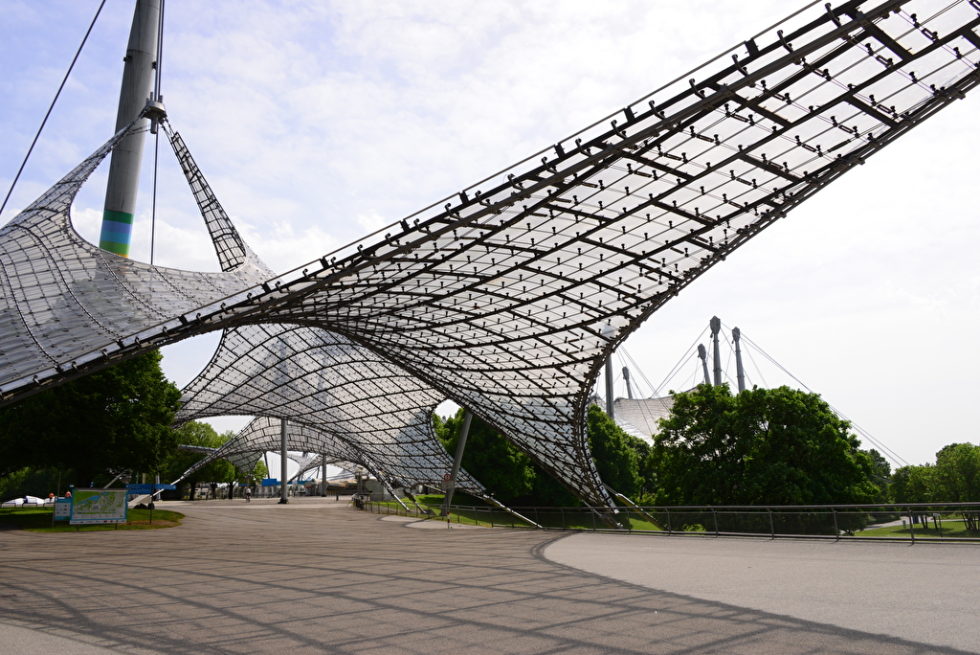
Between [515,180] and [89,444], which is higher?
[515,180]

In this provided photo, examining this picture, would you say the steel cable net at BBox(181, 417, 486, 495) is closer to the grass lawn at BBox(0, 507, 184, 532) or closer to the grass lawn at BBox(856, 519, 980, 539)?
the grass lawn at BBox(0, 507, 184, 532)

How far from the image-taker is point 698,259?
27.3 metres

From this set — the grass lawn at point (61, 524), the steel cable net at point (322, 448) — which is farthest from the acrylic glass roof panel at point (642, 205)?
the steel cable net at point (322, 448)

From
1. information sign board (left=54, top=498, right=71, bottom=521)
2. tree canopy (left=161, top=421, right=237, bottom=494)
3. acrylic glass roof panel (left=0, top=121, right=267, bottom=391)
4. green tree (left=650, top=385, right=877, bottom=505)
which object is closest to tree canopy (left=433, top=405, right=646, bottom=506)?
green tree (left=650, top=385, right=877, bottom=505)

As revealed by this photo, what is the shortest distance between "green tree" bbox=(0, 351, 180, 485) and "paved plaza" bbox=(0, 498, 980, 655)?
19022 mm

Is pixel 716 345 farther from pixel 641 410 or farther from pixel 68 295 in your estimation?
pixel 68 295

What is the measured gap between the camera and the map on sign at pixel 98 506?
3994cm

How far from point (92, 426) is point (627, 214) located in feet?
126

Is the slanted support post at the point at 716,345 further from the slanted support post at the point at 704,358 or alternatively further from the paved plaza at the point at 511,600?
the paved plaza at the point at 511,600

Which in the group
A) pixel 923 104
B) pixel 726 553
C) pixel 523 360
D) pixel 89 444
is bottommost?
pixel 726 553

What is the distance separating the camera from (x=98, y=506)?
1603 inches

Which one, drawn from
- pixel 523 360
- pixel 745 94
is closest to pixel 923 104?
pixel 745 94

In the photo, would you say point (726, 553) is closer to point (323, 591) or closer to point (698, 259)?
point (698, 259)

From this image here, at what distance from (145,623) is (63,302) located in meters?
22.0
